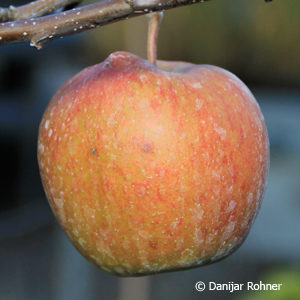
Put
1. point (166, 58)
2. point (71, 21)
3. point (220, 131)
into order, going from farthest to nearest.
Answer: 1. point (166, 58)
2. point (220, 131)
3. point (71, 21)

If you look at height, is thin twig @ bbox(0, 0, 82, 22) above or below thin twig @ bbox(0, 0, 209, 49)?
above

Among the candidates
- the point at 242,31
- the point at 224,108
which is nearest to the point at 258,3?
the point at 242,31

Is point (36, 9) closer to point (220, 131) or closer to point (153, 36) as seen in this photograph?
point (153, 36)

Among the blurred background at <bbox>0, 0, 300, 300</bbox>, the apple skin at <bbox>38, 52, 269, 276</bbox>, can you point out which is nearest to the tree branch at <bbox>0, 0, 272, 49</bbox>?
the apple skin at <bbox>38, 52, 269, 276</bbox>

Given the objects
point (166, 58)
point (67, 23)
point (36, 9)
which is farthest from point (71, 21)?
point (166, 58)

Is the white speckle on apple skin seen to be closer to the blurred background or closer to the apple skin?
the apple skin

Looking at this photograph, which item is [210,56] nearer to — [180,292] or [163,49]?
[163,49]
